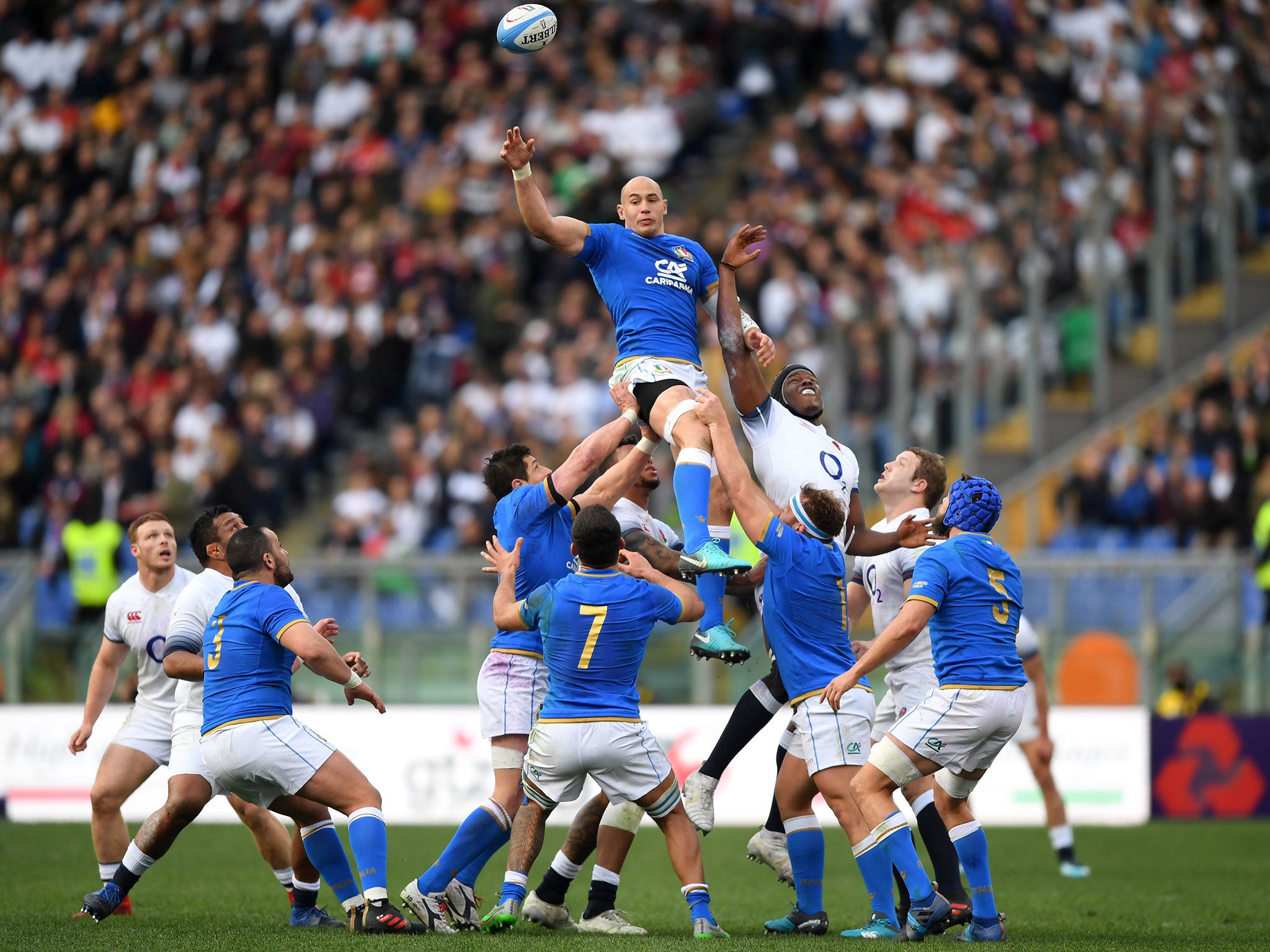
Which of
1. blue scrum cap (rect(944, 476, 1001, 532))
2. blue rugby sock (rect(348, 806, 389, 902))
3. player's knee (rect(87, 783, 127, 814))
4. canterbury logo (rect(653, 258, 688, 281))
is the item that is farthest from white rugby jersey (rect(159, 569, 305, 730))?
blue scrum cap (rect(944, 476, 1001, 532))

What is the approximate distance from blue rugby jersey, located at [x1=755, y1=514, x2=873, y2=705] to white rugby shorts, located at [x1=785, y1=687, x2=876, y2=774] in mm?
90

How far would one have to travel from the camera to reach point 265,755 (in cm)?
804

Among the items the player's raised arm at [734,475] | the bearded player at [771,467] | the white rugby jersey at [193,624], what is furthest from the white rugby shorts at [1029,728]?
the white rugby jersey at [193,624]

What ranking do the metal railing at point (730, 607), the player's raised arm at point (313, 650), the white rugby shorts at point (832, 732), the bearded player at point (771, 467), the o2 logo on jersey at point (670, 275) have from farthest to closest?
the metal railing at point (730, 607) → the o2 logo on jersey at point (670, 275) → the bearded player at point (771, 467) → the white rugby shorts at point (832, 732) → the player's raised arm at point (313, 650)

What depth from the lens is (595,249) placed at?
9.00m

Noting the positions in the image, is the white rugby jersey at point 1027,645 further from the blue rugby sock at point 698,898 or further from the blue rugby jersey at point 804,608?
the blue rugby sock at point 698,898

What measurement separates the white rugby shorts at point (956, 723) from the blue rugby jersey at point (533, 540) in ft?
6.60

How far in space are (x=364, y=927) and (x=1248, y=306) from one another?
50.8ft

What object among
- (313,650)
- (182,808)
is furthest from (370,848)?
(182,808)

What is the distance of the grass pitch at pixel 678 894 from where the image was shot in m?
8.15

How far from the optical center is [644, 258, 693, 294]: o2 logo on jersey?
9.02 m

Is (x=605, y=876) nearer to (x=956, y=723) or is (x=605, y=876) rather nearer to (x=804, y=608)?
(x=804, y=608)

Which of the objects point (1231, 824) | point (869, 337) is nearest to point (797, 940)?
point (1231, 824)

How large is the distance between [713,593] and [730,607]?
245 inches
